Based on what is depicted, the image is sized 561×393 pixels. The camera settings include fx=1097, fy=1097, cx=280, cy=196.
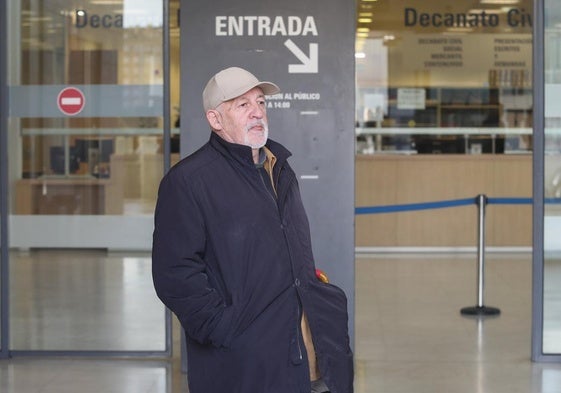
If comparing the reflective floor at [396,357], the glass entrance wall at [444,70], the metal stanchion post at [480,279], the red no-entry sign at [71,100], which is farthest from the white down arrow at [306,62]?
the glass entrance wall at [444,70]

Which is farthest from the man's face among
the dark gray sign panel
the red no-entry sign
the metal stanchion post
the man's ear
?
the metal stanchion post

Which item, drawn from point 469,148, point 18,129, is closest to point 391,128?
point 469,148

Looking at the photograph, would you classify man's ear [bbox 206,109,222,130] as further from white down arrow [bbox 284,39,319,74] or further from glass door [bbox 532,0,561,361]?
glass door [bbox 532,0,561,361]

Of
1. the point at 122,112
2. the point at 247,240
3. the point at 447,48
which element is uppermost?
the point at 447,48

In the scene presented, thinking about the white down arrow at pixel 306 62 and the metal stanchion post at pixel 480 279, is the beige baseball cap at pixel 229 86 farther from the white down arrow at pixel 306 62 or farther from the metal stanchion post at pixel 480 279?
the metal stanchion post at pixel 480 279

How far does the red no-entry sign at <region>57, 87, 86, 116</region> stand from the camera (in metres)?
6.95

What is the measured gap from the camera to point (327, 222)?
6477 mm

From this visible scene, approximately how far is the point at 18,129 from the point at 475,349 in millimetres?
3365

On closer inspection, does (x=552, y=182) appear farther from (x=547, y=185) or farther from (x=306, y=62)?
(x=306, y=62)

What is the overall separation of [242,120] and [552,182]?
13.5ft

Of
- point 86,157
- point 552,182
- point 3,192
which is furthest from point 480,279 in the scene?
point 3,192

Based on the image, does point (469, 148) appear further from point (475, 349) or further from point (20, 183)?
point (20, 183)

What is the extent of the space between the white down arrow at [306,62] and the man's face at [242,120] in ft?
9.50

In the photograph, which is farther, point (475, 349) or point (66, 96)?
point (475, 349)
